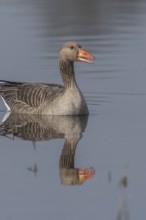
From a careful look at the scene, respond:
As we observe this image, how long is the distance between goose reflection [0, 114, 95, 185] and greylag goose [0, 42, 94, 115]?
147 millimetres

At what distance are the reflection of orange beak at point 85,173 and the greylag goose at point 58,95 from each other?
407 cm

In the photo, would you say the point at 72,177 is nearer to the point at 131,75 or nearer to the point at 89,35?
the point at 131,75

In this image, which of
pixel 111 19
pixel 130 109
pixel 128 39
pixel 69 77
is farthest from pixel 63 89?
pixel 111 19

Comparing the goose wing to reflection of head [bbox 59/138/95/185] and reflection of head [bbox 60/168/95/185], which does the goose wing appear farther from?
reflection of head [bbox 60/168/95/185]

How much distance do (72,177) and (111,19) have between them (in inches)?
573

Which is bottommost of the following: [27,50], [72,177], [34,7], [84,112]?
[72,177]

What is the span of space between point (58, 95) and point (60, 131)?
170 cm

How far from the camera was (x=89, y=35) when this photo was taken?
25.3m

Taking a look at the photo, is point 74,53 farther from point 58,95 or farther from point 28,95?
point 28,95

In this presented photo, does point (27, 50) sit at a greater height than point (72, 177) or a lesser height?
greater

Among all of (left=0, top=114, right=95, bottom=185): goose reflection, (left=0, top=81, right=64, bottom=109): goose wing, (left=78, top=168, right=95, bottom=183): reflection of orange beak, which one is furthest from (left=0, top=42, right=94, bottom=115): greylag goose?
(left=78, top=168, right=95, bottom=183): reflection of orange beak

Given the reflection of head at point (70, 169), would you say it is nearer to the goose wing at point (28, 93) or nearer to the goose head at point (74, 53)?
the goose head at point (74, 53)

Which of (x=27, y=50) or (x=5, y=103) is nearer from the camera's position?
(x=5, y=103)

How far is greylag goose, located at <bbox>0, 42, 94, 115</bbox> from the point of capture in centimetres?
1770
